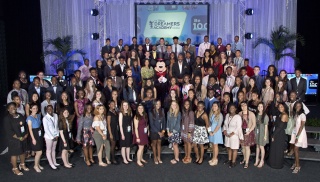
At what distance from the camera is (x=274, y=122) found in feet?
24.5

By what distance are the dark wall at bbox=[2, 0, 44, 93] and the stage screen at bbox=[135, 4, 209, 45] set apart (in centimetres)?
402

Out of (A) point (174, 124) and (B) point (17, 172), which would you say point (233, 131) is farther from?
(B) point (17, 172)

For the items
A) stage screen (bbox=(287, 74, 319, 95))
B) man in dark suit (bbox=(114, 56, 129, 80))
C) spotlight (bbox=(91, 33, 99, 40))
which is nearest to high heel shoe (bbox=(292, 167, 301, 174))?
man in dark suit (bbox=(114, 56, 129, 80))

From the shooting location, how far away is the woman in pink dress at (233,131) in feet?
24.2

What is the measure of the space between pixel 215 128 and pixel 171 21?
22.6ft

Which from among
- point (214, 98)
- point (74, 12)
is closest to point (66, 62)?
point (74, 12)

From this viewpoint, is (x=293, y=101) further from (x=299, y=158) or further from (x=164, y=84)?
(x=164, y=84)

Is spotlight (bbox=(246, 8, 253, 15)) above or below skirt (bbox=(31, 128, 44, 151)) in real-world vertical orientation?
above

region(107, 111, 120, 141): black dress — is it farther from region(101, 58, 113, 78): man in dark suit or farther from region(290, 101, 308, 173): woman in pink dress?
region(290, 101, 308, 173): woman in pink dress

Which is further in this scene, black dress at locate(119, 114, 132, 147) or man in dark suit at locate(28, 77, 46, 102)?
man in dark suit at locate(28, 77, 46, 102)

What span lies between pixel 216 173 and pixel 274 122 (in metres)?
1.63

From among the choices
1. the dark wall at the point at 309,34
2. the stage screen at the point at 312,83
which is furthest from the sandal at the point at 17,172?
the dark wall at the point at 309,34

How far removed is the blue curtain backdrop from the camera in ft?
44.8

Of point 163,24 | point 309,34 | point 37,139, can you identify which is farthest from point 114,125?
point 309,34
